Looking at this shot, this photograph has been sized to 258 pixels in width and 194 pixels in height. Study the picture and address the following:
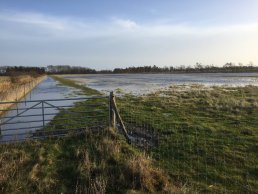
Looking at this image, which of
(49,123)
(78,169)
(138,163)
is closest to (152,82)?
(49,123)

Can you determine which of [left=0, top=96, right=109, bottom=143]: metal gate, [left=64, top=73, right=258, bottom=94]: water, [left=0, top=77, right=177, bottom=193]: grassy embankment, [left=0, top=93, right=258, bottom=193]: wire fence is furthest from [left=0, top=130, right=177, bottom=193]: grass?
[left=64, top=73, right=258, bottom=94]: water

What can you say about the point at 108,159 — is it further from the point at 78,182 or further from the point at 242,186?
the point at 242,186

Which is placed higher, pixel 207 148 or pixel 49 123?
pixel 207 148

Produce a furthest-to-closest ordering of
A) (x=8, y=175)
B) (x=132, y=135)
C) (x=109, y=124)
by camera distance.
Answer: (x=132, y=135) < (x=109, y=124) < (x=8, y=175)

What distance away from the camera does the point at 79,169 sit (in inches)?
348

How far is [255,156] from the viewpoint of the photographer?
34.9 ft

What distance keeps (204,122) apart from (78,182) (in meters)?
10.1

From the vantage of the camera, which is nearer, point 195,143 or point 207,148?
point 207,148

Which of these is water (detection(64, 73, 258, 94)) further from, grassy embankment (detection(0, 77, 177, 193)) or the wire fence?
grassy embankment (detection(0, 77, 177, 193))

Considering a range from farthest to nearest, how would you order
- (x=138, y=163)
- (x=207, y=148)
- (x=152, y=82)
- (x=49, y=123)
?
(x=152, y=82) < (x=49, y=123) < (x=207, y=148) < (x=138, y=163)

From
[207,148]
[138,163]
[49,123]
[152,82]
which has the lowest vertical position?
[152,82]

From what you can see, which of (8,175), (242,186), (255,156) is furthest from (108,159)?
(255,156)

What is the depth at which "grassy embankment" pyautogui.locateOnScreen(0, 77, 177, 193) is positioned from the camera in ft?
25.8

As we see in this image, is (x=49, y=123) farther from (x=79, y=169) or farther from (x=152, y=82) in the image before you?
(x=152, y=82)
